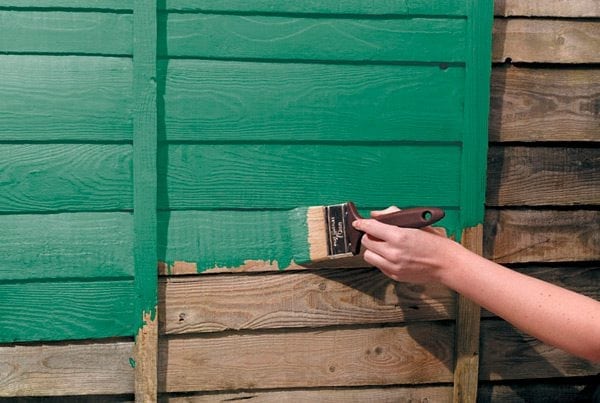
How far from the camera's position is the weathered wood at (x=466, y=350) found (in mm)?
2805

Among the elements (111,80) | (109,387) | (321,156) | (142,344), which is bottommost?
(109,387)

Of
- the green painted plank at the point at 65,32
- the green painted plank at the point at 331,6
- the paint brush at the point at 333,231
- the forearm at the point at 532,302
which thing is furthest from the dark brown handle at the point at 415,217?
the green painted plank at the point at 65,32

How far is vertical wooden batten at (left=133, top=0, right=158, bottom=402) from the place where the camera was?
2.51m

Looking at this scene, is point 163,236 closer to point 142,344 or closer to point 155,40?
point 142,344

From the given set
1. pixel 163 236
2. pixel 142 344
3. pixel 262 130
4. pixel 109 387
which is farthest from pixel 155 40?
pixel 109 387

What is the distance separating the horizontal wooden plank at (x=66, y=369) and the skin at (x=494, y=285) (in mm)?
1051

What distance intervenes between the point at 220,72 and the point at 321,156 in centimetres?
48

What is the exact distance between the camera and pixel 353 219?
2.47m

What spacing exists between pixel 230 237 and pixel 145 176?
0.38m

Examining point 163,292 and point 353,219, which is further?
point 163,292

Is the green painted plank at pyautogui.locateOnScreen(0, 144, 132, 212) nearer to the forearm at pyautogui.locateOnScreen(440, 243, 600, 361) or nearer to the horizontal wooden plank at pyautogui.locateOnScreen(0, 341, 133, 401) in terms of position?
the horizontal wooden plank at pyautogui.locateOnScreen(0, 341, 133, 401)

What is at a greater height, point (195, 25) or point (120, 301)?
point (195, 25)

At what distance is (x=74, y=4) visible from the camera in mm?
2479

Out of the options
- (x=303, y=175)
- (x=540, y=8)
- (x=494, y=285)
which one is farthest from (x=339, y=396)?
(x=540, y=8)
